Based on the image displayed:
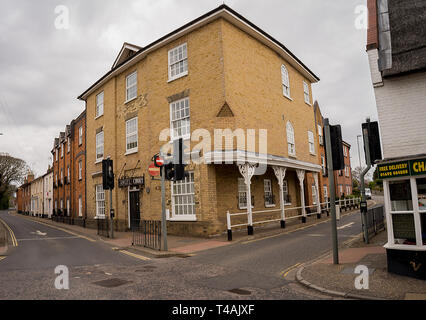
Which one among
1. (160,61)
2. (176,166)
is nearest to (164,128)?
(160,61)

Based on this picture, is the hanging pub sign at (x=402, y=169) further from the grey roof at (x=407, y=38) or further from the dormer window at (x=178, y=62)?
the dormer window at (x=178, y=62)

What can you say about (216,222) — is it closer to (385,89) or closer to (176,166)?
(176,166)

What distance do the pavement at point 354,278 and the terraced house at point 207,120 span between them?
19.5ft

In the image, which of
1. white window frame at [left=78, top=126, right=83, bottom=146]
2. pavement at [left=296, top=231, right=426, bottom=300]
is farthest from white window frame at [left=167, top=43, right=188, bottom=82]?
white window frame at [left=78, top=126, right=83, bottom=146]

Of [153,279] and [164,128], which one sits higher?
[164,128]

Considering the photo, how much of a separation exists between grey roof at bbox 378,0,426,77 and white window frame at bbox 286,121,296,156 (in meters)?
12.6

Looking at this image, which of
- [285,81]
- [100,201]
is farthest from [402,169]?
[100,201]

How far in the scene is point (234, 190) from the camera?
15219mm

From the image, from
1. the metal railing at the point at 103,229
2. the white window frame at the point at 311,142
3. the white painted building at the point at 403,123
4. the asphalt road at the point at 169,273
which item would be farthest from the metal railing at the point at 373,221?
the metal railing at the point at 103,229

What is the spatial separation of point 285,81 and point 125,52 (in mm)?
11065

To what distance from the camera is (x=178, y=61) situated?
53.4 feet

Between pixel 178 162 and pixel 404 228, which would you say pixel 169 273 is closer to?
pixel 178 162

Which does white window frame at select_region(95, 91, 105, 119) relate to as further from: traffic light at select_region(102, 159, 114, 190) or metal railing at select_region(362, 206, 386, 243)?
metal railing at select_region(362, 206, 386, 243)

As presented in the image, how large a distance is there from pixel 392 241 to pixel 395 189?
112 centimetres
